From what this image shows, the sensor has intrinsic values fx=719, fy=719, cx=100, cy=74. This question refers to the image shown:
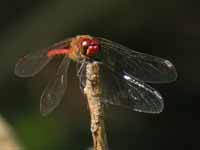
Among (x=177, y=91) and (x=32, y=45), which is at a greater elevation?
(x=32, y=45)

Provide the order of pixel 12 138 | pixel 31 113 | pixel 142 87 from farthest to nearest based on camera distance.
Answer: pixel 31 113 < pixel 12 138 < pixel 142 87

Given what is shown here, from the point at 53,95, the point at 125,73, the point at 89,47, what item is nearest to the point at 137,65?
the point at 125,73

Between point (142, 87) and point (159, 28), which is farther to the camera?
point (159, 28)

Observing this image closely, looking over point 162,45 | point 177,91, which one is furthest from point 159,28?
point 177,91

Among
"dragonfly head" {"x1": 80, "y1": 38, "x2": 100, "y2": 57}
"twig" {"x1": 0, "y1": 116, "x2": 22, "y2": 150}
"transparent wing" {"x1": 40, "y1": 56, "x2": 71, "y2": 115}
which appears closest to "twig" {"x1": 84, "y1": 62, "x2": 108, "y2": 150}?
"dragonfly head" {"x1": 80, "y1": 38, "x2": 100, "y2": 57}

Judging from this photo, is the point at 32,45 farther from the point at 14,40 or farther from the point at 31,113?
the point at 31,113

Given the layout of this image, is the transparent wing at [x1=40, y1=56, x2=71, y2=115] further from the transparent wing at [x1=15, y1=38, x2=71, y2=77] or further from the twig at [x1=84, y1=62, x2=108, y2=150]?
the twig at [x1=84, y1=62, x2=108, y2=150]

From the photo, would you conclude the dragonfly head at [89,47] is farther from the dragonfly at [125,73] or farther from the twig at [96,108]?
the twig at [96,108]
